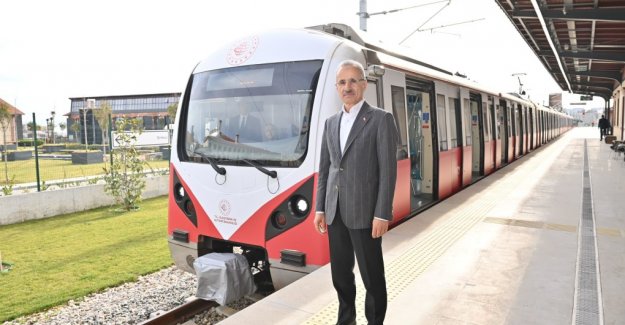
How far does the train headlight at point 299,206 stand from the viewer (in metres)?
4.08

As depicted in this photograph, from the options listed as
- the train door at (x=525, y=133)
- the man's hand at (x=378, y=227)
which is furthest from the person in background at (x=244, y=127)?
the train door at (x=525, y=133)

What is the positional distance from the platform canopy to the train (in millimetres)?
7890

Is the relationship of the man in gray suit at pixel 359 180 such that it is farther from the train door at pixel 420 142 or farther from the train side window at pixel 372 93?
the train door at pixel 420 142

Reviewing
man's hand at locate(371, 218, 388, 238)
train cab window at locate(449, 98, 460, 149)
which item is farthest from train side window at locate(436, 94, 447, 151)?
man's hand at locate(371, 218, 388, 238)

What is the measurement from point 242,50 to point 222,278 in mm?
2268

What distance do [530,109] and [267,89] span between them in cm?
1758

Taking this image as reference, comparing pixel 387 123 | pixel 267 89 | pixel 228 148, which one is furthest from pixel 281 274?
pixel 387 123

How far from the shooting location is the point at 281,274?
4.21 meters

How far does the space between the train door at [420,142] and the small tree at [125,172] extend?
654cm

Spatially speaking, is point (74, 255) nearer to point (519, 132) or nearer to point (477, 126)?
point (477, 126)

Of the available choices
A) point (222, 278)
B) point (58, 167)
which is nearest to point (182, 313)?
point (222, 278)

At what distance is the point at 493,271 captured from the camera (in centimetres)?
418

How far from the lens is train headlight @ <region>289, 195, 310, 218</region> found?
408cm

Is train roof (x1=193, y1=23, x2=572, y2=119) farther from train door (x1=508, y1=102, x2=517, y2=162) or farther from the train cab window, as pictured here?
train door (x1=508, y1=102, x2=517, y2=162)
